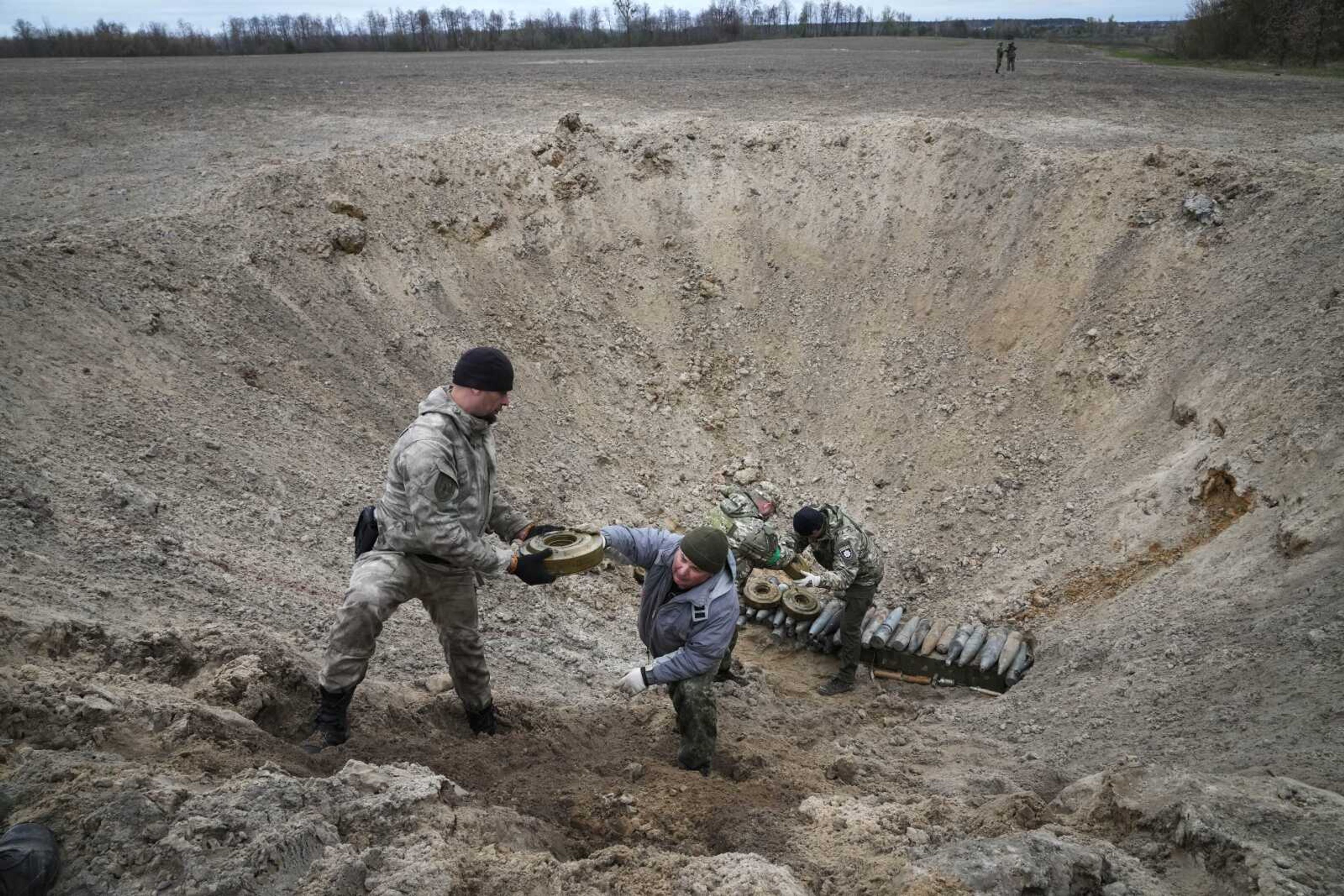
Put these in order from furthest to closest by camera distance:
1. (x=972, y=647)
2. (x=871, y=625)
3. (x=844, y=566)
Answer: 1. (x=871, y=625)
2. (x=972, y=647)
3. (x=844, y=566)

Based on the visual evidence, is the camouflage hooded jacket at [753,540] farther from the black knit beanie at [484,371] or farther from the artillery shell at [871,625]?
the black knit beanie at [484,371]

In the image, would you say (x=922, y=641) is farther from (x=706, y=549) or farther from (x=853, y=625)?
(x=706, y=549)

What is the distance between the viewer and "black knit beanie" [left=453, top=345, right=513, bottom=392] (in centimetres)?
456

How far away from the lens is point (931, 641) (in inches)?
320

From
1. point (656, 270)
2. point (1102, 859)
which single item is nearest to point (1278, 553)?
point (1102, 859)

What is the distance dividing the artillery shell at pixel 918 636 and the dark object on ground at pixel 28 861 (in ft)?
22.3

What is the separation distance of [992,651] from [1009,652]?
5.7 inches

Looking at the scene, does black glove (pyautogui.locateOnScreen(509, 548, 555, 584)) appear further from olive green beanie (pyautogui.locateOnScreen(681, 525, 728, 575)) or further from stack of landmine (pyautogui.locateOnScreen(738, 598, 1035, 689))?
stack of landmine (pyautogui.locateOnScreen(738, 598, 1035, 689))

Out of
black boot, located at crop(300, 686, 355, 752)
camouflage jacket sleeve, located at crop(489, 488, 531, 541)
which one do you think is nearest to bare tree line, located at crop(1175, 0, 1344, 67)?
camouflage jacket sleeve, located at crop(489, 488, 531, 541)

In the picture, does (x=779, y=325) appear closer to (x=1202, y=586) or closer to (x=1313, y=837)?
(x=1202, y=586)

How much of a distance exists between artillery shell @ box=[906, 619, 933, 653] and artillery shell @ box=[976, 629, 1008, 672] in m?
0.58

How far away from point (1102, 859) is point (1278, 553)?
4265mm

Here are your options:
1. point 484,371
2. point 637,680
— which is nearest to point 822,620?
point 637,680

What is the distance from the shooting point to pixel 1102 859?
12.2ft
